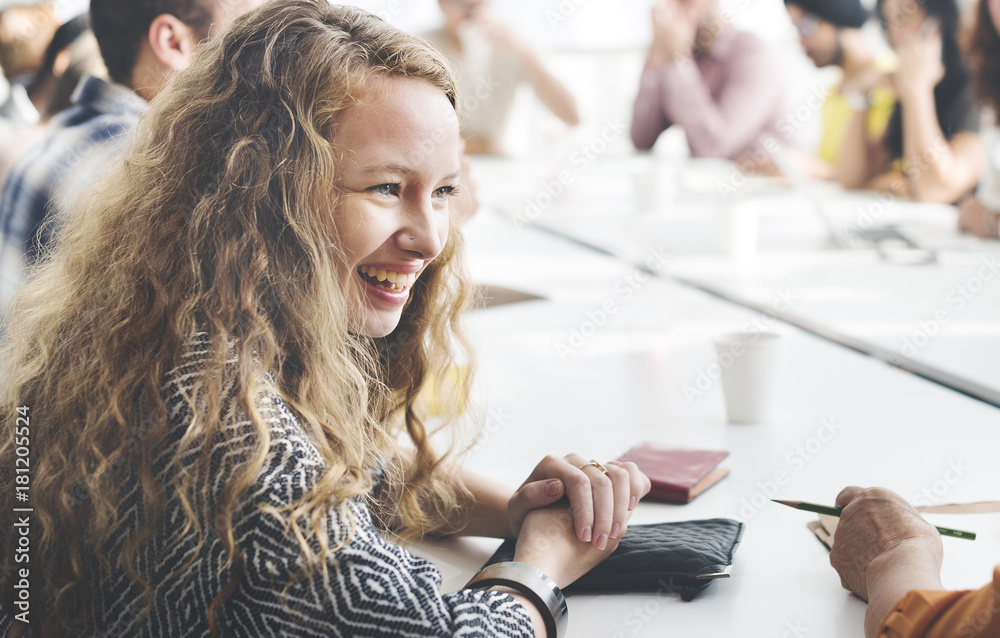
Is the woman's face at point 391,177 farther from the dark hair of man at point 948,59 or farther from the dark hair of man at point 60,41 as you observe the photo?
the dark hair of man at point 948,59

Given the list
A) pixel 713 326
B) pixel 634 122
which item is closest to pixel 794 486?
pixel 713 326

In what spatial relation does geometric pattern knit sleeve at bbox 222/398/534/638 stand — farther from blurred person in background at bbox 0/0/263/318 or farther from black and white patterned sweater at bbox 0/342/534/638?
blurred person in background at bbox 0/0/263/318

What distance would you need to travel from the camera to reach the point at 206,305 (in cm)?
76

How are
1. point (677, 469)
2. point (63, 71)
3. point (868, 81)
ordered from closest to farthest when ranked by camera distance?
point (677, 469) < point (63, 71) < point (868, 81)

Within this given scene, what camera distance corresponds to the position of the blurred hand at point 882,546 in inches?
29.7

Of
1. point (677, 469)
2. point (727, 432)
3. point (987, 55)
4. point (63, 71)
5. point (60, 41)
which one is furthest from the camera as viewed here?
point (60, 41)

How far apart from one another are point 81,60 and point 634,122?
2.82 meters

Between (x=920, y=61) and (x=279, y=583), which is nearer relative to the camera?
(x=279, y=583)

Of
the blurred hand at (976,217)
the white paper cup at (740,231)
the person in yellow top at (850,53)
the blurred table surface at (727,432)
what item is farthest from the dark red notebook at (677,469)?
the person in yellow top at (850,53)

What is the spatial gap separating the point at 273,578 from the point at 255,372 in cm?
17

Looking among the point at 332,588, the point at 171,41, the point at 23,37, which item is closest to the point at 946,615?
the point at 332,588

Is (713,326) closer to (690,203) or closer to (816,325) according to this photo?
(816,325)

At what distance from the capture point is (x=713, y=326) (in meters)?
1.88

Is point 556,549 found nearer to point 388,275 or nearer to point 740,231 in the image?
point 388,275
